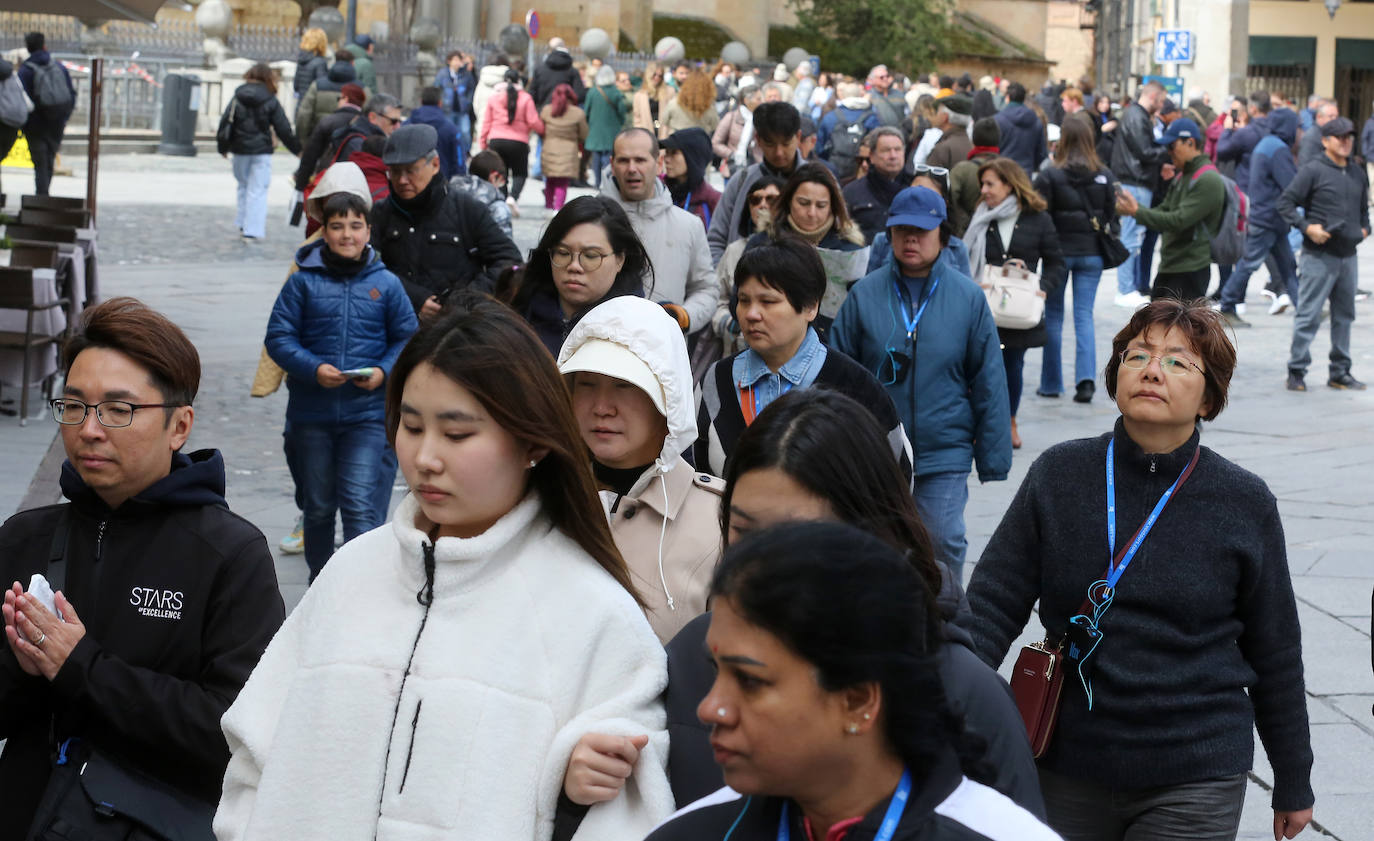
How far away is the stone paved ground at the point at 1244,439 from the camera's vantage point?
20.5 feet

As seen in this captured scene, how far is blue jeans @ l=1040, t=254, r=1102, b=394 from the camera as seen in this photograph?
11.9 meters

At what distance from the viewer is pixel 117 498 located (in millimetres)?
3277

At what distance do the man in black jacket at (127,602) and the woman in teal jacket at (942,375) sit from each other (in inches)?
141

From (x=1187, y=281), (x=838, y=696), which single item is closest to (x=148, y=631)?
(x=838, y=696)

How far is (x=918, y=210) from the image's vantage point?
6730 millimetres

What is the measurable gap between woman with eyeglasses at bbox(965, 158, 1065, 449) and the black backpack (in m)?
5.47

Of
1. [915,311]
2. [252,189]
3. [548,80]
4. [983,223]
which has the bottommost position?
[915,311]

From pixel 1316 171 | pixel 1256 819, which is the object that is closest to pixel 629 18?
pixel 1316 171

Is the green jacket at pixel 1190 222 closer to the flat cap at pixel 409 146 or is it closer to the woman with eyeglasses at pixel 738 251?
the woman with eyeglasses at pixel 738 251

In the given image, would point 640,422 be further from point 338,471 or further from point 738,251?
point 738,251

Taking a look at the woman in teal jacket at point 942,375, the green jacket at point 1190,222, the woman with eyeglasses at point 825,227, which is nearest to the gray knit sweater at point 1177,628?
the woman in teal jacket at point 942,375

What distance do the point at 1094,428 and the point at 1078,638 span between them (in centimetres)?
793

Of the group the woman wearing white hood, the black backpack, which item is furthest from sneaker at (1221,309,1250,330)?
the woman wearing white hood

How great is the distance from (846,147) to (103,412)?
1466 cm
